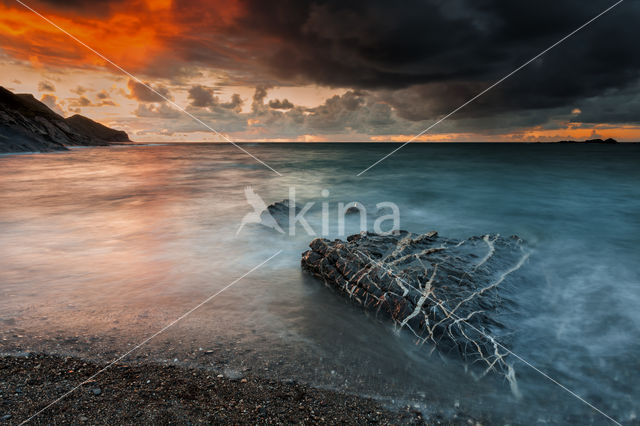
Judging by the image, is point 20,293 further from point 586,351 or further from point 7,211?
point 7,211

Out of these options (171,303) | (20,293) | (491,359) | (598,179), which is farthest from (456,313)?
(598,179)

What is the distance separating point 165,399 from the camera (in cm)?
273

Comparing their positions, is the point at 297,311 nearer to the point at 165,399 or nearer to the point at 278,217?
the point at 165,399

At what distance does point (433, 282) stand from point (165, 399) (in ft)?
11.8

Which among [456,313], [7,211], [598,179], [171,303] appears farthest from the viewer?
[598,179]

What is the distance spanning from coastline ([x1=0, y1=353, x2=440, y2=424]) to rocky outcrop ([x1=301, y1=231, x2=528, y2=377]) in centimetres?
115

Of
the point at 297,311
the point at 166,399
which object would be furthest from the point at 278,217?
the point at 166,399

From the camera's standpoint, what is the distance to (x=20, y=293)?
4699 millimetres

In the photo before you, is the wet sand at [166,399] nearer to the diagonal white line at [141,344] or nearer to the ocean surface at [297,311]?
the diagonal white line at [141,344]

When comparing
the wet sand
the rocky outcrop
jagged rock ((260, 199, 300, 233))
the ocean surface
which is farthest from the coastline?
jagged rock ((260, 199, 300, 233))

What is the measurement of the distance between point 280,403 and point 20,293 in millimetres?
4543

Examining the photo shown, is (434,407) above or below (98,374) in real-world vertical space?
below

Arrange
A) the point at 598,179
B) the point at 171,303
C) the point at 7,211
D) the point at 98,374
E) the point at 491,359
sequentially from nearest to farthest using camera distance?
1. the point at 98,374
2. the point at 491,359
3. the point at 171,303
4. the point at 7,211
5. the point at 598,179

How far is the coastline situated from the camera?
255cm
